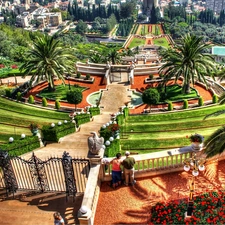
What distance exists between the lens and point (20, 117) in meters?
35.0

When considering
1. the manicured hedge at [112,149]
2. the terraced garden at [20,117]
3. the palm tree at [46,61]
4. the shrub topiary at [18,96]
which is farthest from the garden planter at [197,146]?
the shrub topiary at [18,96]

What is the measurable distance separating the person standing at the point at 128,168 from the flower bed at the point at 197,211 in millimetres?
2343

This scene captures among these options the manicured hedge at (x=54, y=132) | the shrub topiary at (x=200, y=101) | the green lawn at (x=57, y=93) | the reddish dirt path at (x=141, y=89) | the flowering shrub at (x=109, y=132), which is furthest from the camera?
the green lawn at (x=57, y=93)

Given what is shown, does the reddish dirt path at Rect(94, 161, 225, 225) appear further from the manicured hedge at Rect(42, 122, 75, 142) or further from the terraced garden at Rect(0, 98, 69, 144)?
the terraced garden at Rect(0, 98, 69, 144)

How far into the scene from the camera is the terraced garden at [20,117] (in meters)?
31.2

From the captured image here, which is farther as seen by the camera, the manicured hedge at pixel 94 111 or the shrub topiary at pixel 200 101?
the shrub topiary at pixel 200 101

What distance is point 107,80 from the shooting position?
4816cm

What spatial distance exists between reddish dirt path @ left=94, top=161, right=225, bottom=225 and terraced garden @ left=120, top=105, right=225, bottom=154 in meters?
6.92

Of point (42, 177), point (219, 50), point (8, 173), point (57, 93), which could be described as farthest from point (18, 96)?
point (219, 50)

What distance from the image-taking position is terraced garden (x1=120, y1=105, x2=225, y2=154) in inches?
1021

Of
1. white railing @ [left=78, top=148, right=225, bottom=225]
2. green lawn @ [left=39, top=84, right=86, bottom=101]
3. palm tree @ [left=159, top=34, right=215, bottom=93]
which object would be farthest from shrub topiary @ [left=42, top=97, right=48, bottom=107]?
white railing @ [left=78, top=148, right=225, bottom=225]

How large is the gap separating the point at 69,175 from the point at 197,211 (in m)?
7.07

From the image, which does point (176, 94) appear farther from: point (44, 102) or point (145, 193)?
point (145, 193)

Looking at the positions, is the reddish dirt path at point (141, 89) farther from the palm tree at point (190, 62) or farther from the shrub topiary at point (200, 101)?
the palm tree at point (190, 62)
